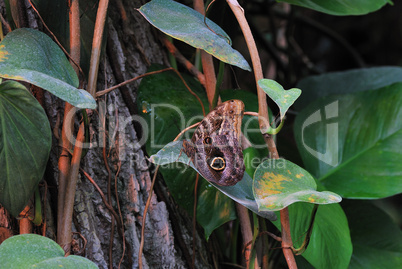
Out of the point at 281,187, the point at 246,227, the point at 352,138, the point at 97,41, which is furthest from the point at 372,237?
the point at 97,41

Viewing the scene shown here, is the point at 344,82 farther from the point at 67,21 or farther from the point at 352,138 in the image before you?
the point at 67,21

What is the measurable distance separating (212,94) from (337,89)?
830 millimetres

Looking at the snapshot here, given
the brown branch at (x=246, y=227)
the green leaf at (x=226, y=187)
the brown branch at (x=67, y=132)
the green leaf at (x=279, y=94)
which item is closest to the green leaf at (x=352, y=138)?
the brown branch at (x=246, y=227)

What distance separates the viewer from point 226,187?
2.02 feet

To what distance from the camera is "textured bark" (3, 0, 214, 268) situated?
718 millimetres

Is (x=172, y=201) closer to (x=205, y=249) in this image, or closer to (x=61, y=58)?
(x=205, y=249)

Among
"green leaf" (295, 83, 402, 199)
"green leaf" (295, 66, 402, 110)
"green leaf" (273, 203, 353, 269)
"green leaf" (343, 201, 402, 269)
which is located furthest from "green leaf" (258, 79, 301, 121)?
"green leaf" (295, 66, 402, 110)

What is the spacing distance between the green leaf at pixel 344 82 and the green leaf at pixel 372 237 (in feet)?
1.54

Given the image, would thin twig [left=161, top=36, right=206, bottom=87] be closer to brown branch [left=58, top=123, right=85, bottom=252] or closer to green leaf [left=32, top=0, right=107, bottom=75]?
green leaf [left=32, top=0, right=107, bottom=75]

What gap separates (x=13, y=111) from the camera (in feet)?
1.89

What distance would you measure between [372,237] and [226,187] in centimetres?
67

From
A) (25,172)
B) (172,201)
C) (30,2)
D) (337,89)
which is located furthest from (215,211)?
(337,89)

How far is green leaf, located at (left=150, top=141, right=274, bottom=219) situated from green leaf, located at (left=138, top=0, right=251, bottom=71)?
0.16 meters

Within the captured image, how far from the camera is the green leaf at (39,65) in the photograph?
0.49 metres
